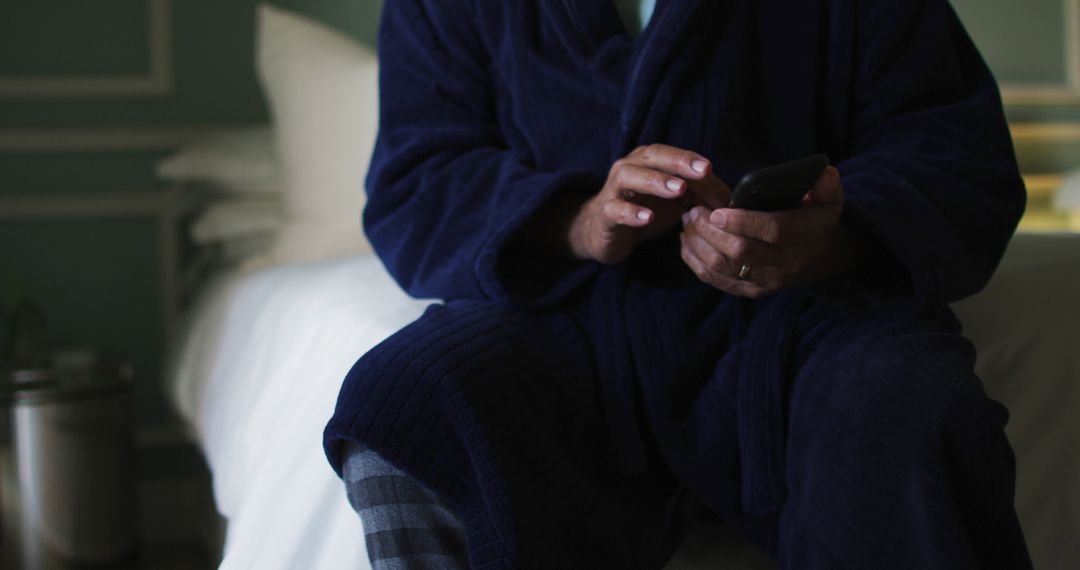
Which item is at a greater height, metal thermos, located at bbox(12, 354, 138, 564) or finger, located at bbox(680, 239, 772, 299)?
finger, located at bbox(680, 239, 772, 299)

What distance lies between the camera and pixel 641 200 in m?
0.92

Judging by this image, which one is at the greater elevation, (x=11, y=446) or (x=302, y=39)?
(x=302, y=39)

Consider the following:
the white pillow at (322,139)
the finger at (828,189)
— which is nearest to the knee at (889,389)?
the finger at (828,189)

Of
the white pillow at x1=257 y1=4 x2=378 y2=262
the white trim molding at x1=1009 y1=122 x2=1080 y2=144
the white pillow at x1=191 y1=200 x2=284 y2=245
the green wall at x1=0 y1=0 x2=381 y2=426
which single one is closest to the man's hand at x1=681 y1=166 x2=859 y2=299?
the white pillow at x1=257 y1=4 x2=378 y2=262

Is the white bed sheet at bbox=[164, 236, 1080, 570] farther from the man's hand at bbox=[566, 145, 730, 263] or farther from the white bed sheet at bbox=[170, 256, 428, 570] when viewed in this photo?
the man's hand at bbox=[566, 145, 730, 263]

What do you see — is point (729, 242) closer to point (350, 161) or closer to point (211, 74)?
point (350, 161)

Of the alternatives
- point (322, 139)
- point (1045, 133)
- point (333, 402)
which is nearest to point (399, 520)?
point (333, 402)

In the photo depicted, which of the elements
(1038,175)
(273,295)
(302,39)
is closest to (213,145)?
(302,39)

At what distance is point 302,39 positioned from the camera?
2094 mm

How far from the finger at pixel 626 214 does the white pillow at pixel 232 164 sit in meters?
1.33

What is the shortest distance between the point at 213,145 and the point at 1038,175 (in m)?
1.85

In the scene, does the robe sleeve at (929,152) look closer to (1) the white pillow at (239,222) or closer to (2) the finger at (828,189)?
(2) the finger at (828,189)

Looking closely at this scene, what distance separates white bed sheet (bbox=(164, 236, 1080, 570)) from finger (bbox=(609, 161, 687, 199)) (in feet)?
0.91

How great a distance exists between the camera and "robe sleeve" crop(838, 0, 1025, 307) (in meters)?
0.91
